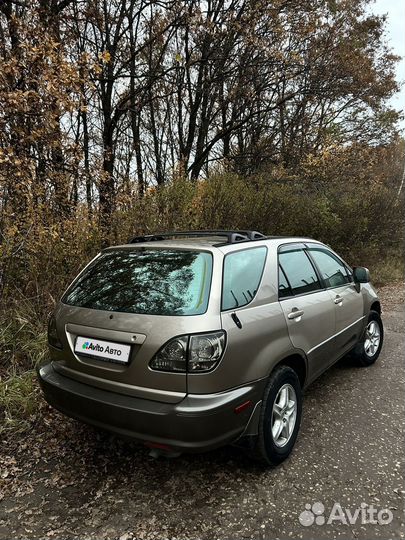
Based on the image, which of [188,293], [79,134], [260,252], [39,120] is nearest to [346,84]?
[79,134]

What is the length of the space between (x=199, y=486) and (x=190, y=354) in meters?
1.03

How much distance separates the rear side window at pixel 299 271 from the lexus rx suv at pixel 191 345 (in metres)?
0.02

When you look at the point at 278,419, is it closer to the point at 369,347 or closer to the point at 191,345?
the point at 191,345

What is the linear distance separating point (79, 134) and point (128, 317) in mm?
12205

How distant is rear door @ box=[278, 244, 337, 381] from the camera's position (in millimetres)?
2965

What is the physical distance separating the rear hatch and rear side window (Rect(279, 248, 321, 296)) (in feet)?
2.78

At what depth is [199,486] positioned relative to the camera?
2.56m

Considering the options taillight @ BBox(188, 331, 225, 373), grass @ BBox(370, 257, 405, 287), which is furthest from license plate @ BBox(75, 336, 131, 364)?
grass @ BBox(370, 257, 405, 287)

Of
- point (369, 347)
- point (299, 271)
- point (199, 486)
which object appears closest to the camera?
point (199, 486)

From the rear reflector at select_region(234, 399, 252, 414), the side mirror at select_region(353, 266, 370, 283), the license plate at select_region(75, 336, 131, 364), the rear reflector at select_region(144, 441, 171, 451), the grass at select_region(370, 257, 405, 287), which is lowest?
the grass at select_region(370, 257, 405, 287)

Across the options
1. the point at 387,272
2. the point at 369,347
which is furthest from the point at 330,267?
the point at 387,272

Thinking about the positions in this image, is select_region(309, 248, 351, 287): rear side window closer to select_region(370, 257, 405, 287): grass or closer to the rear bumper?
the rear bumper

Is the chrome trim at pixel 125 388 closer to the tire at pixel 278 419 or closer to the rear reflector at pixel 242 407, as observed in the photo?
the rear reflector at pixel 242 407

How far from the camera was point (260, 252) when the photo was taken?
2984 millimetres
